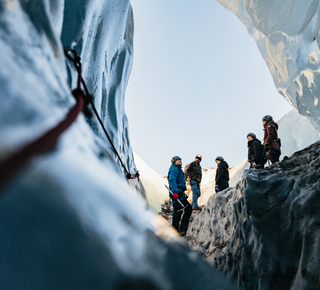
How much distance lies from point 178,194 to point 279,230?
2278mm

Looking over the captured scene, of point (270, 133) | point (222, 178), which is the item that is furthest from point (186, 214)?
point (270, 133)

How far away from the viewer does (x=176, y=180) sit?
420 centimetres

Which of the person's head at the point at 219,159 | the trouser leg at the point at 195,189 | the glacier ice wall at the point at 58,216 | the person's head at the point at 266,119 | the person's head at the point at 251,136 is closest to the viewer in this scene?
the glacier ice wall at the point at 58,216

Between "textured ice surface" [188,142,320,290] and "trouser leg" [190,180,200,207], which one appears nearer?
"textured ice surface" [188,142,320,290]

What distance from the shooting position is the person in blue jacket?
4.08 metres

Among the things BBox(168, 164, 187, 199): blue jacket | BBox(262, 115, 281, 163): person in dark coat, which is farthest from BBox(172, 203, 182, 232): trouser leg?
BBox(262, 115, 281, 163): person in dark coat

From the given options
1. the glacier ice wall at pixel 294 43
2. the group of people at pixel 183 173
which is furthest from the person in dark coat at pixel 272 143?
the glacier ice wall at pixel 294 43

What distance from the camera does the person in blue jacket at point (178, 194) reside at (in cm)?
408

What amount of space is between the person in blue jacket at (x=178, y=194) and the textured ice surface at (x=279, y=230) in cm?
135

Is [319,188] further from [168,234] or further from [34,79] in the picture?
[34,79]

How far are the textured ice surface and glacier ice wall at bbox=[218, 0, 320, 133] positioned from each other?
3.34 meters

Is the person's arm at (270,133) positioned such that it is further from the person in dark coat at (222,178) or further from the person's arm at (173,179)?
the person's arm at (173,179)

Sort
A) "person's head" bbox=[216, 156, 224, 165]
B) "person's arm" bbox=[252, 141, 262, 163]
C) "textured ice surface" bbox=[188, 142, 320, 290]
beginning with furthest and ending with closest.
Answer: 1. "person's head" bbox=[216, 156, 224, 165]
2. "person's arm" bbox=[252, 141, 262, 163]
3. "textured ice surface" bbox=[188, 142, 320, 290]

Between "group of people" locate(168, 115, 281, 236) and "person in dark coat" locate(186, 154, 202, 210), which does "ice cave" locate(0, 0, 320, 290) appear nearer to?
"group of people" locate(168, 115, 281, 236)
